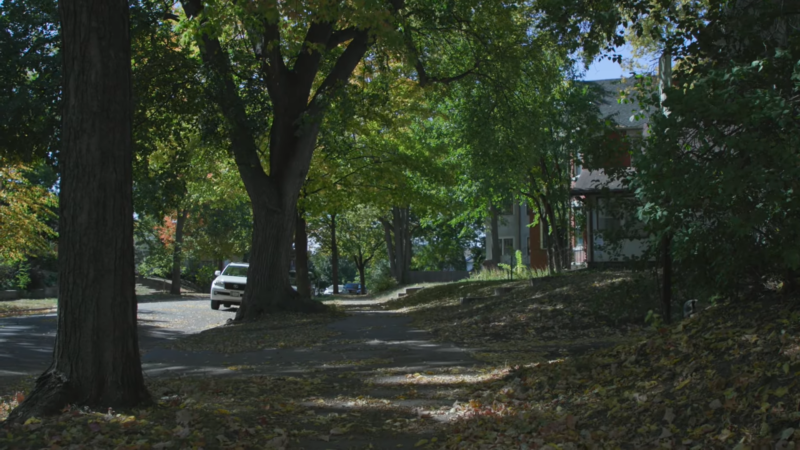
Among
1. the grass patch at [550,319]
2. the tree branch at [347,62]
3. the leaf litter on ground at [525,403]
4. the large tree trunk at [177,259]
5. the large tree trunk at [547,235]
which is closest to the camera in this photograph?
the leaf litter on ground at [525,403]

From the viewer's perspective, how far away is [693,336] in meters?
6.67

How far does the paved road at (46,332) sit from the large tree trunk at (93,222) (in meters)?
4.85

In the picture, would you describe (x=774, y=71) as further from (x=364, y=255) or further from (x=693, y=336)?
(x=364, y=255)

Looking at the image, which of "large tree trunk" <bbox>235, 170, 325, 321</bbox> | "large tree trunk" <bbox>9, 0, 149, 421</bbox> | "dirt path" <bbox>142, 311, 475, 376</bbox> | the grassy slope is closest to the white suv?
"large tree trunk" <bbox>235, 170, 325, 321</bbox>

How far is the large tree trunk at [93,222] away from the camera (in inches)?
242

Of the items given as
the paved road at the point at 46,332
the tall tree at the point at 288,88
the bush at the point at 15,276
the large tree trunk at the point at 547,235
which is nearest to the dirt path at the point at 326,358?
the paved road at the point at 46,332

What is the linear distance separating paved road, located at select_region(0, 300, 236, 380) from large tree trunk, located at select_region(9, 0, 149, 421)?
485cm

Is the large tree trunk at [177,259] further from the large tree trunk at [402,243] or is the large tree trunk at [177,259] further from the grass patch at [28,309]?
the grass patch at [28,309]

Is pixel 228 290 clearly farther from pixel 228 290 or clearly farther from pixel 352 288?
pixel 352 288

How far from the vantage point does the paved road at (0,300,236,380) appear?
1158 centimetres

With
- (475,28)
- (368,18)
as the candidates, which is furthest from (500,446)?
(475,28)

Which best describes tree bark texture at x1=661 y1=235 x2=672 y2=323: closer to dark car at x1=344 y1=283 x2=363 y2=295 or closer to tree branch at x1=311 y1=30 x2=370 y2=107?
tree branch at x1=311 y1=30 x2=370 y2=107

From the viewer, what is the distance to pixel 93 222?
20.2 ft

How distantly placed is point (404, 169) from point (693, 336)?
2088 centimetres
